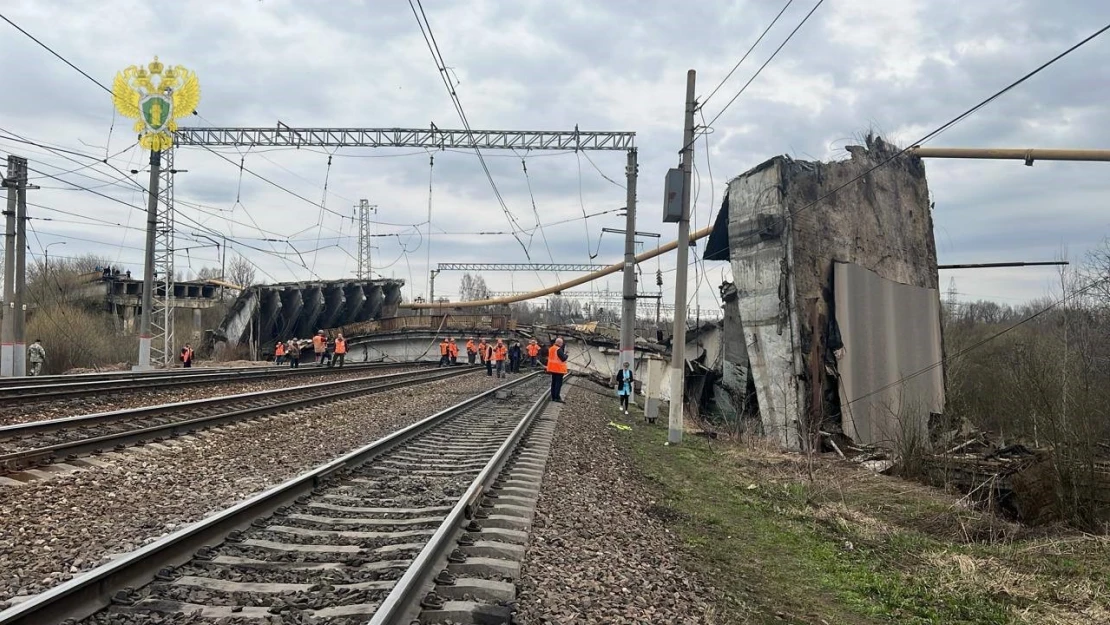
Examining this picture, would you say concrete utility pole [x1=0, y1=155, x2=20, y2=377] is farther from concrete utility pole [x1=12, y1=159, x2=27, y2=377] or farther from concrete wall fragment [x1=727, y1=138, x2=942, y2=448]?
concrete wall fragment [x1=727, y1=138, x2=942, y2=448]

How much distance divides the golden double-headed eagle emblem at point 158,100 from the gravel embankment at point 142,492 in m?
19.1

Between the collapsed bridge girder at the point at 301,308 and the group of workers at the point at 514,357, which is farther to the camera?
the collapsed bridge girder at the point at 301,308

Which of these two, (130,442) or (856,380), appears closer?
(130,442)

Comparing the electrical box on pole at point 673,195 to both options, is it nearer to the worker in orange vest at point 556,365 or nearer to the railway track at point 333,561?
the worker in orange vest at point 556,365

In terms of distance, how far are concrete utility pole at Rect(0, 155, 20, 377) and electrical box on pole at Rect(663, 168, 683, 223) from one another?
21.7 meters

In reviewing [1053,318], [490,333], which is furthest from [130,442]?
[490,333]

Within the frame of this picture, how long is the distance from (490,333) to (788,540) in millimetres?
47775

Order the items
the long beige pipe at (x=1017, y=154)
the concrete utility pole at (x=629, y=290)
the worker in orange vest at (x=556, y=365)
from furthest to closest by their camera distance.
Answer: the concrete utility pole at (x=629, y=290), the worker in orange vest at (x=556, y=365), the long beige pipe at (x=1017, y=154)

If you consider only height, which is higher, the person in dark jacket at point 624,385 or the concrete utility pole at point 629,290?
the concrete utility pole at point 629,290

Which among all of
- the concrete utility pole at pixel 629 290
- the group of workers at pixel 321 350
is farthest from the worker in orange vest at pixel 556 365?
the group of workers at pixel 321 350

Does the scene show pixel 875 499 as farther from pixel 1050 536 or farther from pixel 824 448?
pixel 824 448

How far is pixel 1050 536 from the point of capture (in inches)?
333

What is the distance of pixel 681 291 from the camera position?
14.4m

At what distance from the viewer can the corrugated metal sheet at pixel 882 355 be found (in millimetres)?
16781
